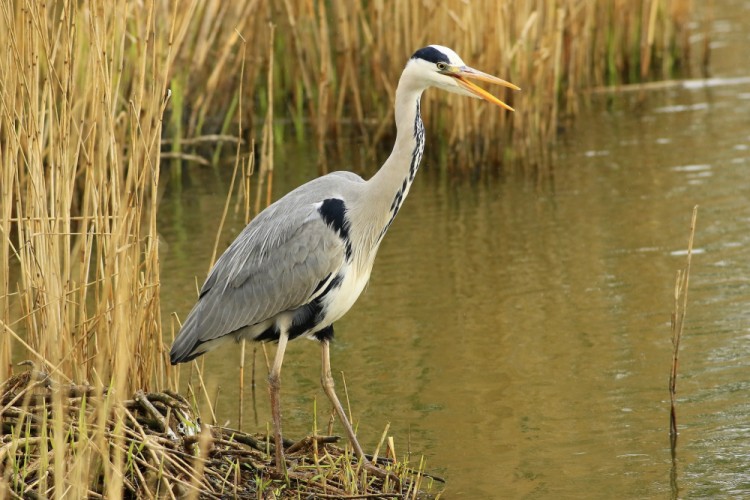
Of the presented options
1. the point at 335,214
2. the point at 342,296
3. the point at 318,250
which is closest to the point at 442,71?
the point at 335,214

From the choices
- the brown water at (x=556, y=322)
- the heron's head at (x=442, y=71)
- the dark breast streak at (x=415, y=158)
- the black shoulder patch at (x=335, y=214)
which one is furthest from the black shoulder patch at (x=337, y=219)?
the brown water at (x=556, y=322)

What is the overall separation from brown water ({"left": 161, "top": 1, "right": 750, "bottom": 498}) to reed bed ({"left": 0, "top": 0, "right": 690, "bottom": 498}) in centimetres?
51

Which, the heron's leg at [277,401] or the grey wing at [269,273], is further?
the grey wing at [269,273]

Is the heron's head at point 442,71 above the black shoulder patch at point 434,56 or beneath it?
beneath

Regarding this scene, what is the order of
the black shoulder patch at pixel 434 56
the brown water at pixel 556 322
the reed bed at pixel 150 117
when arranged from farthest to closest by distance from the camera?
the brown water at pixel 556 322 < the black shoulder patch at pixel 434 56 < the reed bed at pixel 150 117

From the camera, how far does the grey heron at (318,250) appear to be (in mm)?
4570

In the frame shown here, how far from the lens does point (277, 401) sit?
454 cm

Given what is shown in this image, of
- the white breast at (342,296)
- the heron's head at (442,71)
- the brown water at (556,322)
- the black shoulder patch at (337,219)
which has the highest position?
the heron's head at (442,71)

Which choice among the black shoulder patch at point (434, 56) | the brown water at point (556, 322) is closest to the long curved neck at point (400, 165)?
the black shoulder patch at point (434, 56)

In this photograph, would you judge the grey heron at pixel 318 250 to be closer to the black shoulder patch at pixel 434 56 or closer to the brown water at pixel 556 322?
the black shoulder patch at pixel 434 56

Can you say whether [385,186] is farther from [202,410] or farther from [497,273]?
[497,273]

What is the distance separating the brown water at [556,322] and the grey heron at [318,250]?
2.33 ft

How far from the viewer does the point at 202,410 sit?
549cm

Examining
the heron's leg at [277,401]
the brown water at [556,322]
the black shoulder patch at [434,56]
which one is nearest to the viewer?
the heron's leg at [277,401]
